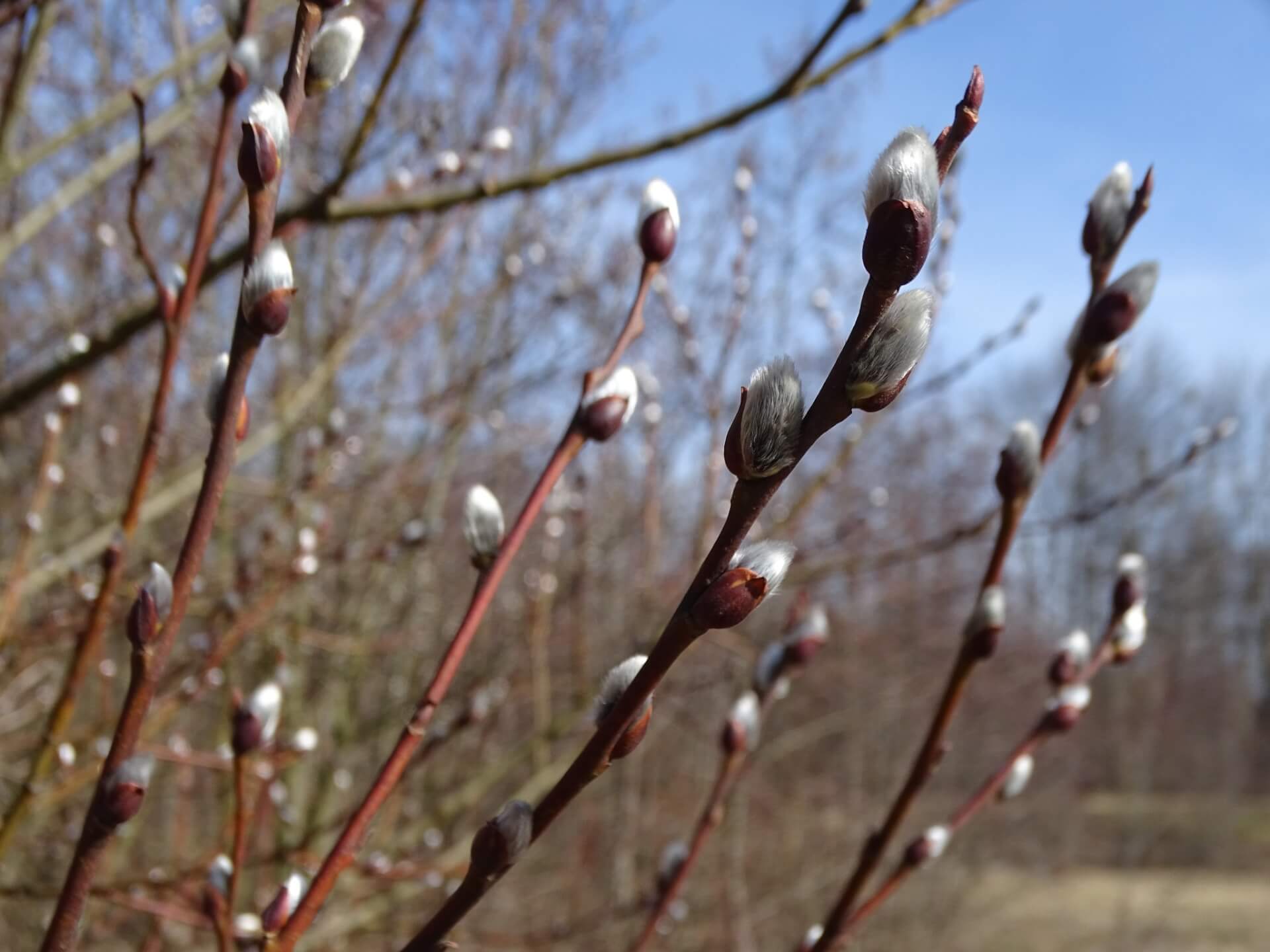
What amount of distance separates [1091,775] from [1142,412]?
23.0ft

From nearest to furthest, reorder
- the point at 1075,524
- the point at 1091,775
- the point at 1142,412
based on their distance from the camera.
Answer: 1. the point at 1075,524
2. the point at 1091,775
3. the point at 1142,412

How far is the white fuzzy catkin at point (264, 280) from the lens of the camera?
0.50 metres

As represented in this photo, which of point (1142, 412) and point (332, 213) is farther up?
point (1142, 412)

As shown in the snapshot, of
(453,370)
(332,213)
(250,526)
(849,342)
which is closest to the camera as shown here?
(849,342)

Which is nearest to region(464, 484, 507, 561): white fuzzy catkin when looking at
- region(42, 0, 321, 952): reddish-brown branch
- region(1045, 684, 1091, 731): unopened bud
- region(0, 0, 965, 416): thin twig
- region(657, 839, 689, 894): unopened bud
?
A: region(42, 0, 321, 952): reddish-brown branch

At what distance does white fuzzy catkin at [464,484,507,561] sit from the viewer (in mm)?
611

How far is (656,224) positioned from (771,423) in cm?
34

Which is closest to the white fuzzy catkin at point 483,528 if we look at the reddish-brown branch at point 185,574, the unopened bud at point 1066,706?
the reddish-brown branch at point 185,574

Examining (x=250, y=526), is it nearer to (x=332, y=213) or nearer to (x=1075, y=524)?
(x=332, y=213)

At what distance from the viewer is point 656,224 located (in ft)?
2.19

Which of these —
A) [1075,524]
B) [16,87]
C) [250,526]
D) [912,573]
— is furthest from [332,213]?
[912,573]

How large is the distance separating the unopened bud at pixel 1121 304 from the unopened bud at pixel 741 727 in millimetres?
392

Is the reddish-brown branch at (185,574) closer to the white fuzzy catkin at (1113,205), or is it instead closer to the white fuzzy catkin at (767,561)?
the white fuzzy catkin at (767,561)

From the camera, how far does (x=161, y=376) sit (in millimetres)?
681
